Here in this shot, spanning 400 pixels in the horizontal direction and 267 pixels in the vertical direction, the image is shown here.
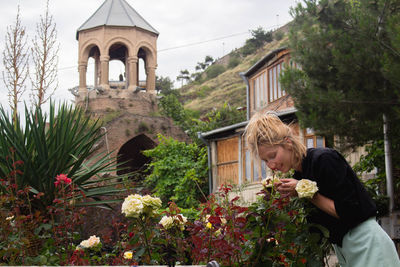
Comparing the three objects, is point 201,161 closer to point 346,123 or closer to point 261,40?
point 346,123

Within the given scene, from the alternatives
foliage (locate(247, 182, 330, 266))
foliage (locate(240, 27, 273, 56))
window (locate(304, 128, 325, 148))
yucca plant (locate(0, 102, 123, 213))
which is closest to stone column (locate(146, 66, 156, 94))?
window (locate(304, 128, 325, 148))

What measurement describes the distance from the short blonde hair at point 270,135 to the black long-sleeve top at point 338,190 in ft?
0.22

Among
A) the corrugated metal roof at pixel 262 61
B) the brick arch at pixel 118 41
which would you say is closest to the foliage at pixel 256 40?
the brick arch at pixel 118 41

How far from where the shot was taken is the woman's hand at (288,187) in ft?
8.36

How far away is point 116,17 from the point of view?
1182 inches

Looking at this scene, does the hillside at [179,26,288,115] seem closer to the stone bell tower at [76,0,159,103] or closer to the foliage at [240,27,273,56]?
the foliage at [240,27,273,56]

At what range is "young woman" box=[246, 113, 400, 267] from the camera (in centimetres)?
236

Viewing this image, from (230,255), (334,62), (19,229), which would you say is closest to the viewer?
(230,255)

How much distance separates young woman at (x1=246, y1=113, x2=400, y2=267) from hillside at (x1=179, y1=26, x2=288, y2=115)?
139 ft

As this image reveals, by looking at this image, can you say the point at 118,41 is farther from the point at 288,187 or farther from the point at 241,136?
the point at 288,187

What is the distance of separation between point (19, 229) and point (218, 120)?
76.3 feet

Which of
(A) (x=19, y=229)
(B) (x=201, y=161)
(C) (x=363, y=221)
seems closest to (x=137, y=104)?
(B) (x=201, y=161)

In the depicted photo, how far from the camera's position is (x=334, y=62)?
24.7 feet

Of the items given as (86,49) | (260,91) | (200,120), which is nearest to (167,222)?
(260,91)
